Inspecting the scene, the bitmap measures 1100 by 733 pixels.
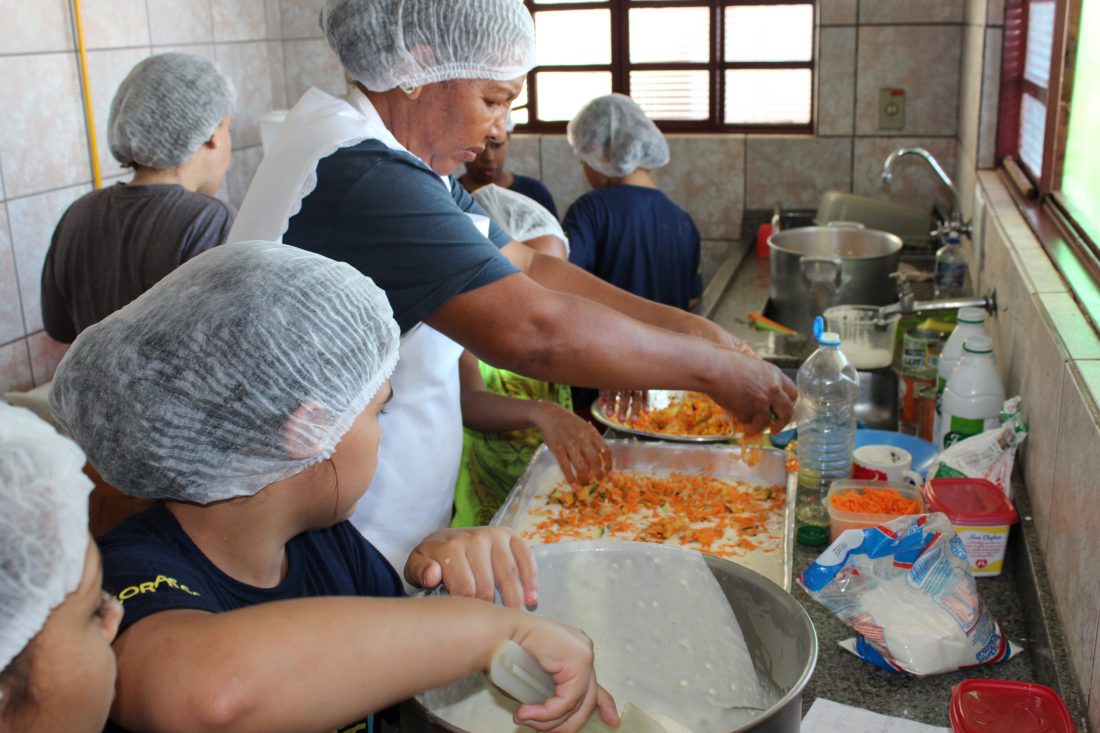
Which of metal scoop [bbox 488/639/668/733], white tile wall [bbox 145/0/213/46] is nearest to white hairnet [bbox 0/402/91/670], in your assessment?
metal scoop [bbox 488/639/668/733]

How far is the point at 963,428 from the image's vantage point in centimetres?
162

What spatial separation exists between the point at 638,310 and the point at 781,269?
1.01 meters

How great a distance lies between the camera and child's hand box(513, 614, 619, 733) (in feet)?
2.75

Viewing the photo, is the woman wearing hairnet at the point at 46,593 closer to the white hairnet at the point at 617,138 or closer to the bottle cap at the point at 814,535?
the bottle cap at the point at 814,535

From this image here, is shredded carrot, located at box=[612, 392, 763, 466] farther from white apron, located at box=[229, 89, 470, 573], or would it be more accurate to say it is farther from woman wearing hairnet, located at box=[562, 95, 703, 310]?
woman wearing hairnet, located at box=[562, 95, 703, 310]

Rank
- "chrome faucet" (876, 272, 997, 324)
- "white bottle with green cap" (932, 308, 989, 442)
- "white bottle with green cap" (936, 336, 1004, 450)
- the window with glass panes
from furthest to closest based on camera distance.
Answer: the window with glass panes, "chrome faucet" (876, 272, 997, 324), "white bottle with green cap" (932, 308, 989, 442), "white bottle with green cap" (936, 336, 1004, 450)

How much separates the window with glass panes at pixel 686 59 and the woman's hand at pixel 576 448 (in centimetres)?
241

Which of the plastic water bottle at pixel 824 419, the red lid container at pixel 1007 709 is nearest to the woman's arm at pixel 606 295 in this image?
the plastic water bottle at pixel 824 419

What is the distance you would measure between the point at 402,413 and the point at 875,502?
734 mm

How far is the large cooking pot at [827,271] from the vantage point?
2588mm

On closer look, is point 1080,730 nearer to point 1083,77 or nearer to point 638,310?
point 638,310

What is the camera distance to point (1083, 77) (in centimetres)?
191

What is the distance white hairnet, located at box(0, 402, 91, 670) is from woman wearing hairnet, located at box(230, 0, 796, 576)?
80cm

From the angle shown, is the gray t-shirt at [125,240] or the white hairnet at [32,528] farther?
the gray t-shirt at [125,240]
